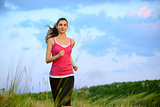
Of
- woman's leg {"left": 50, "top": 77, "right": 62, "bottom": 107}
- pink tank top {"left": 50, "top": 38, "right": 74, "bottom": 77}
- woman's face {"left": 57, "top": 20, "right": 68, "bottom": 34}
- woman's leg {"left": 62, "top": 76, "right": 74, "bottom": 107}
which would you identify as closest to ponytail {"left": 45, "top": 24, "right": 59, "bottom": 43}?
woman's face {"left": 57, "top": 20, "right": 68, "bottom": 34}

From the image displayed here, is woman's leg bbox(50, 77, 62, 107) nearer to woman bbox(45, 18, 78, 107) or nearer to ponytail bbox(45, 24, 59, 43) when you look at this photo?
woman bbox(45, 18, 78, 107)

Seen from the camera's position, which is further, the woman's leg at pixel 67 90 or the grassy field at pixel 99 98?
the grassy field at pixel 99 98

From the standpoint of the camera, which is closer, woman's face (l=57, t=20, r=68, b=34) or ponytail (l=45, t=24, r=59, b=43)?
woman's face (l=57, t=20, r=68, b=34)

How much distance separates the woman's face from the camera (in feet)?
12.6

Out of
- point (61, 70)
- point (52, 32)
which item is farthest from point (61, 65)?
point (52, 32)

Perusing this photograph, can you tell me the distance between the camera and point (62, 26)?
3850 millimetres

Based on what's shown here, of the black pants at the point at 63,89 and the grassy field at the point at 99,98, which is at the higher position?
the black pants at the point at 63,89

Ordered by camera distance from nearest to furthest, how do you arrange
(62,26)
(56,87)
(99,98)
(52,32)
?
(56,87) < (62,26) < (52,32) < (99,98)

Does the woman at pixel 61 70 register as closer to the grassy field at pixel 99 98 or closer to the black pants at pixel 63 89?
the black pants at pixel 63 89

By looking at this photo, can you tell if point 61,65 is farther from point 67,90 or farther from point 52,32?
point 52,32

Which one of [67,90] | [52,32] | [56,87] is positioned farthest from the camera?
[52,32]

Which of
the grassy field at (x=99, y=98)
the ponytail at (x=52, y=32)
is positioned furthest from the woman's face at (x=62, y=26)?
the grassy field at (x=99, y=98)

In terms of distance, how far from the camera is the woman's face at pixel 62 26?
3848 millimetres

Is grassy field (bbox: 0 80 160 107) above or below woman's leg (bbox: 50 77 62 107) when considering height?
below
